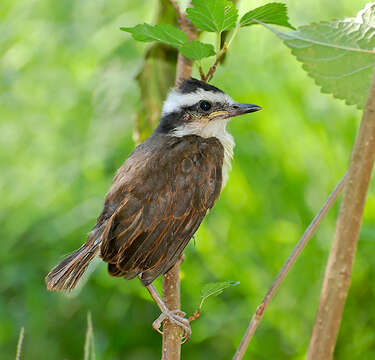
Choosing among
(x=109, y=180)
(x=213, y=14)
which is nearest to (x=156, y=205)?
(x=213, y=14)

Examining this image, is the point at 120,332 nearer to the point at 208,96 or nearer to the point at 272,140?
the point at 272,140

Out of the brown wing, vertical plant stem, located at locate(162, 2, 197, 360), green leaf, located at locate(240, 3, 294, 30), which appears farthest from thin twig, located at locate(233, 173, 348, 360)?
the brown wing

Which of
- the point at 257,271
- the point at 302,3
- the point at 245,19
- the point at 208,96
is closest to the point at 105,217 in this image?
the point at 208,96

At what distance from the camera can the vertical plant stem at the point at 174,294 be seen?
35.0 inches

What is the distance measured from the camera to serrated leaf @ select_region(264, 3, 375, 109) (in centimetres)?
87

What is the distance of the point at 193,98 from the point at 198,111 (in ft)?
0.20

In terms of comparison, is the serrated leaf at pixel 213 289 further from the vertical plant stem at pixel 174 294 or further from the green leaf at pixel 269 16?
the green leaf at pixel 269 16

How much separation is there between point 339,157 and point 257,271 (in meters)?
0.54

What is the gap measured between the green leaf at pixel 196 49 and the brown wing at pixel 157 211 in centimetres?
36

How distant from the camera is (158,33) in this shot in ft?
2.91

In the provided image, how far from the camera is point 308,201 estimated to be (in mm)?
2197

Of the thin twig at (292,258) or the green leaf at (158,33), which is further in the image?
the green leaf at (158,33)

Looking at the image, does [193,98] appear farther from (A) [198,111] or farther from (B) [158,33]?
(B) [158,33]

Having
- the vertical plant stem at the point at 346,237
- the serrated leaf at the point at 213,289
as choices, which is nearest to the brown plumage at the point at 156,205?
the serrated leaf at the point at 213,289
